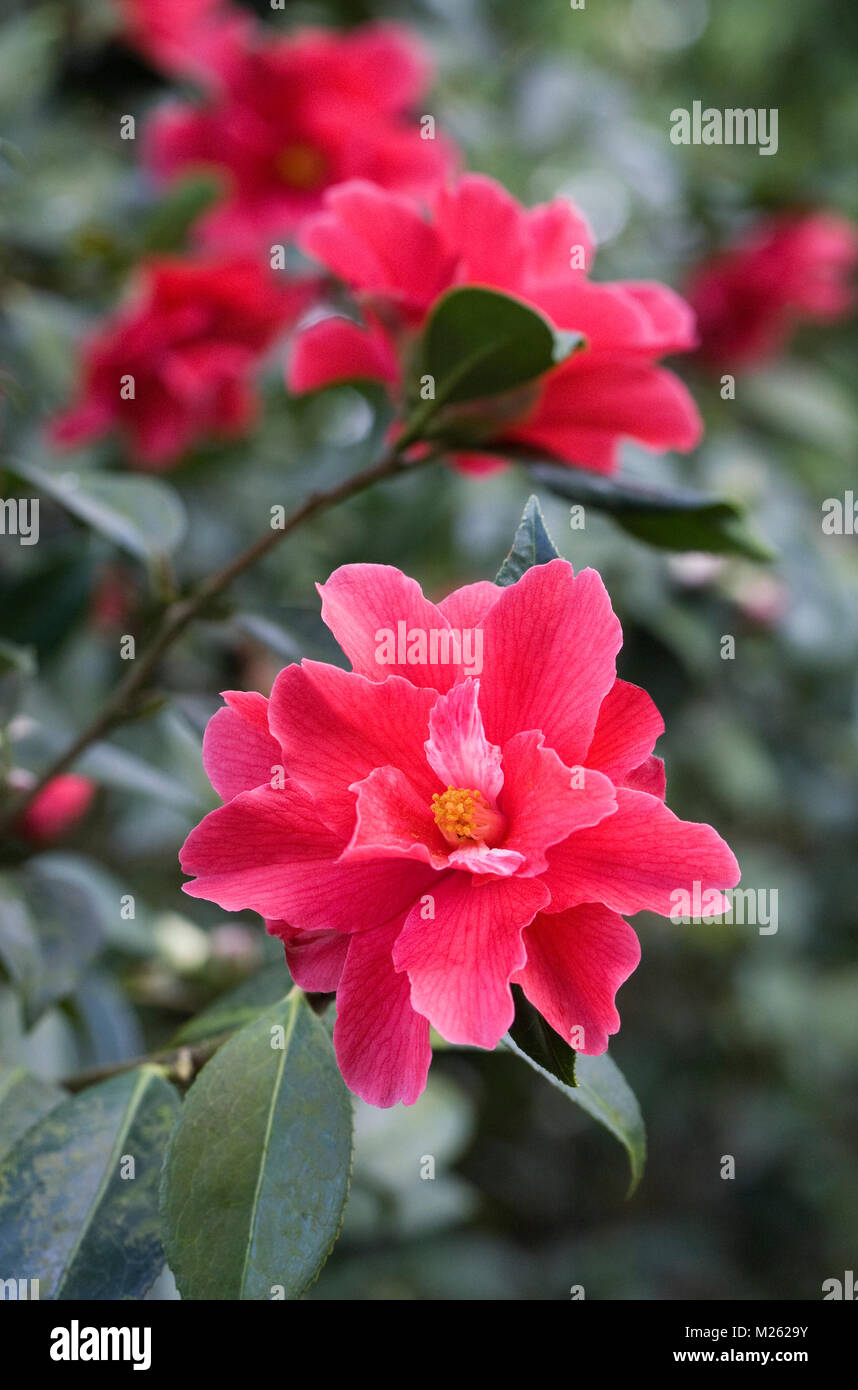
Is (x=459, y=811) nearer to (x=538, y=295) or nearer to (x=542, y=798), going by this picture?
(x=542, y=798)

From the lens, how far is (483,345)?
60 cm

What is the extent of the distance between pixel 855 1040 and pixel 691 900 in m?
1.47

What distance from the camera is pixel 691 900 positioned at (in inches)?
16.3

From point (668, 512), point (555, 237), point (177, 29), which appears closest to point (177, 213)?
point (177, 29)

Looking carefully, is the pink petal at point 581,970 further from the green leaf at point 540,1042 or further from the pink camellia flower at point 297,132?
the pink camellia flower at point 297,132

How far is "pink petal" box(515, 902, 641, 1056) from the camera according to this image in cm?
42

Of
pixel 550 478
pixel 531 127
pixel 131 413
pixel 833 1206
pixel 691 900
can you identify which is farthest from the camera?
pixel 833 1206

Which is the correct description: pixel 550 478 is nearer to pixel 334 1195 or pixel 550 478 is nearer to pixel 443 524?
pixel 334 1195

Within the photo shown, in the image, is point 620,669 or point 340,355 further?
point 620,669

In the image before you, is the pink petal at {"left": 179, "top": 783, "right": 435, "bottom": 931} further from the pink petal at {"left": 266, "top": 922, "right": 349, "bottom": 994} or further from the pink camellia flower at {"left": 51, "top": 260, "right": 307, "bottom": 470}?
the pink camellia flower at {"left": 51, "top": 260, "right": 307, "bottom": 470}

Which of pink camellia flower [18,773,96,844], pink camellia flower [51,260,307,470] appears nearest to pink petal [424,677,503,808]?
pink camellia flower [18,773,96,844]

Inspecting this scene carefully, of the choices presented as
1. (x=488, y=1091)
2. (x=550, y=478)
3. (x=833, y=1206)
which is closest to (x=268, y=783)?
(x=550, y=478)

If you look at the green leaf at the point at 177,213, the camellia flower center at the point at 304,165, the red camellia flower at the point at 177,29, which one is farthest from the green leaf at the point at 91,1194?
the red camellia flower at the point at 177,29

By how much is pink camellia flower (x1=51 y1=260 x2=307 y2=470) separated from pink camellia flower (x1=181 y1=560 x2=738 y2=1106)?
0.61 metres
